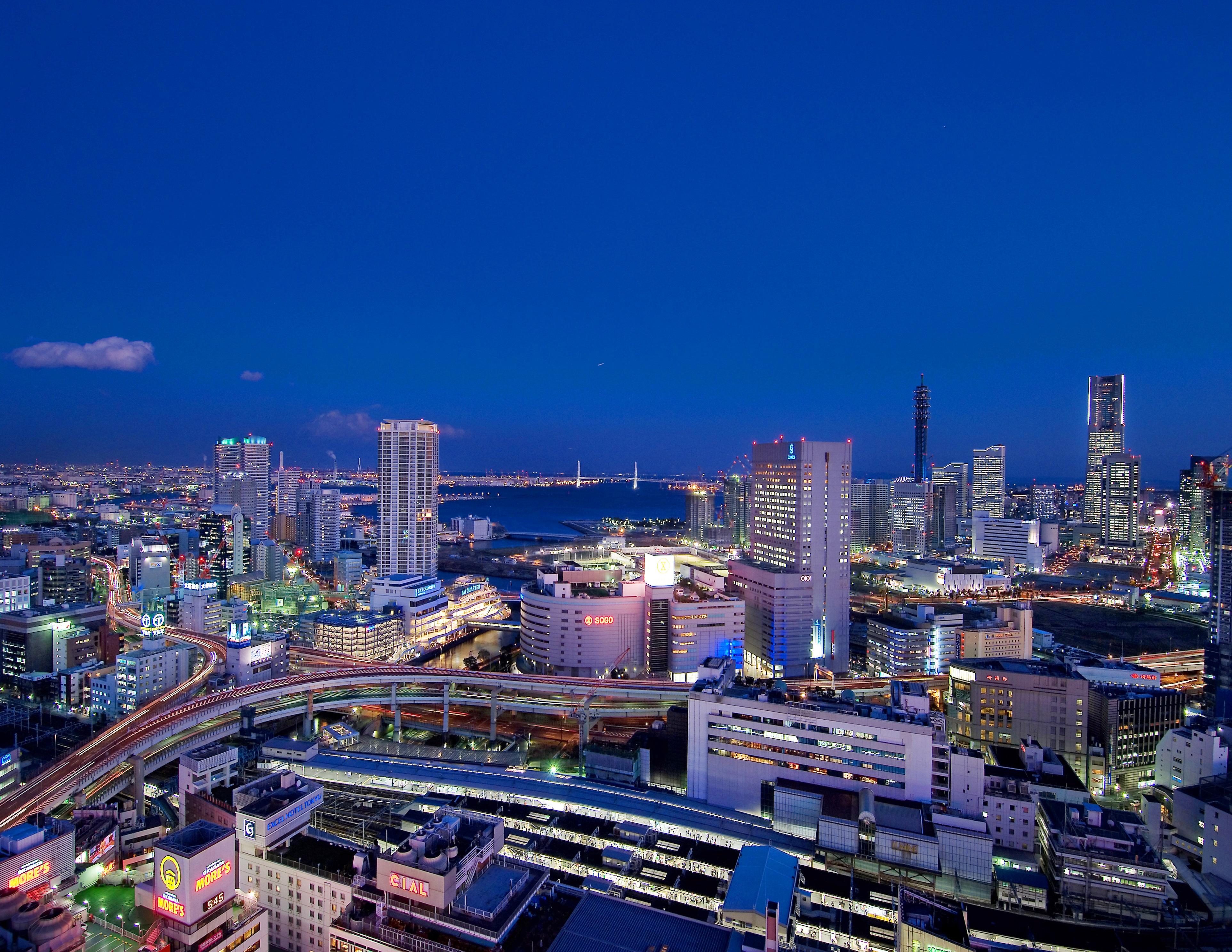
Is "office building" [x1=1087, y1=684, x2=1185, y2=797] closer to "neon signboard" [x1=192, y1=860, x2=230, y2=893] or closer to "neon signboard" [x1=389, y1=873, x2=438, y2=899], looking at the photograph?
"neon signboard" [x1=389, y1=873, x2=438, y2=899]

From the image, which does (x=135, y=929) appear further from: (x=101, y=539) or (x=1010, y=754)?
(x=101, y=539)

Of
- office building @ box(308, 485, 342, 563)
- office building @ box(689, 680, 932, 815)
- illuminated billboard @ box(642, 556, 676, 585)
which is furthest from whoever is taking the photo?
office building @ box(308, 485, 342, 563)

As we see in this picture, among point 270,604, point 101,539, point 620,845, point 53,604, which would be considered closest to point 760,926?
point 620,845

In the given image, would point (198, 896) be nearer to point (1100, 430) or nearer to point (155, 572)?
point (155, 572)

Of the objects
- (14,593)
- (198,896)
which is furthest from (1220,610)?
(14,593)

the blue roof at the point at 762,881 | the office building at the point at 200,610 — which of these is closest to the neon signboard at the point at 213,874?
the blue roof at the point at 762,881

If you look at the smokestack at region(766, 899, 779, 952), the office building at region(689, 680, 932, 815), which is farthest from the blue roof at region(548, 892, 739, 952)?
the office building at region(689, 680, 932, 815)
